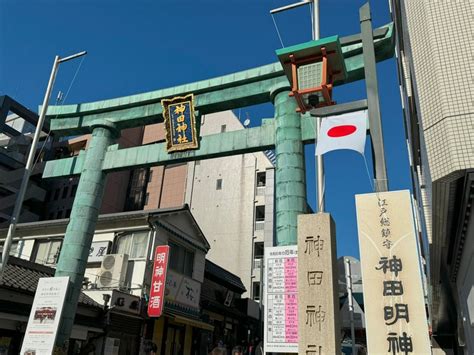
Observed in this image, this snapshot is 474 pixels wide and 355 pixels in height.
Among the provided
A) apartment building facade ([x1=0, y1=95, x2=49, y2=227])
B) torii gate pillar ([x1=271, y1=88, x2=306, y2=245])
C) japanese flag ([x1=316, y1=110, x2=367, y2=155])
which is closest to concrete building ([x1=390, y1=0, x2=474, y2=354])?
japanese flag ([x1=316, y1=110, x2=367, y2=155])

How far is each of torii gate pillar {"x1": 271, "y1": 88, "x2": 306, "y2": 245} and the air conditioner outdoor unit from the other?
10.9 m

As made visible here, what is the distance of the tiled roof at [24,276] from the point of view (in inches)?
547

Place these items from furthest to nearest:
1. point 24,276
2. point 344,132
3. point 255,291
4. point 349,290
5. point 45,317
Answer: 1. point 255,291
2. point 24,276
3. point 349,290
4. point 45,317
5. point 344,132

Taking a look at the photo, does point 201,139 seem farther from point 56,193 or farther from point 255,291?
point 56,193

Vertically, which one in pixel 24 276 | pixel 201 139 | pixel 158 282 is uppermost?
pixel 201 139

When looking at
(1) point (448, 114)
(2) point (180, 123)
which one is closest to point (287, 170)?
(2) point (180, 123)

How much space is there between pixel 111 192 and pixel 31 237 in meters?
19.8

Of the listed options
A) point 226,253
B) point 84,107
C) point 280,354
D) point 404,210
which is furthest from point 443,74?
point 226,253

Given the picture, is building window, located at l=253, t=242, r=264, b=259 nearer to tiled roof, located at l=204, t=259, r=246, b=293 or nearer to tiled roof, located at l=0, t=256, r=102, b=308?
tiled roof, located at l=204, t=259, r=246, b=293

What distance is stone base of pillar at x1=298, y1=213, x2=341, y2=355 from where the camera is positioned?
5508 mm

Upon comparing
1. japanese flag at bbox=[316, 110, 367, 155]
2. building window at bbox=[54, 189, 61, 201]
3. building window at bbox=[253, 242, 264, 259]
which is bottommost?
japanese flag at bbox=[316, 110, 367, 155]

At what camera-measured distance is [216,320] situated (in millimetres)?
24906

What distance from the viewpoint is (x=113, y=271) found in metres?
18.6

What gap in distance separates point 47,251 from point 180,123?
526 inches
